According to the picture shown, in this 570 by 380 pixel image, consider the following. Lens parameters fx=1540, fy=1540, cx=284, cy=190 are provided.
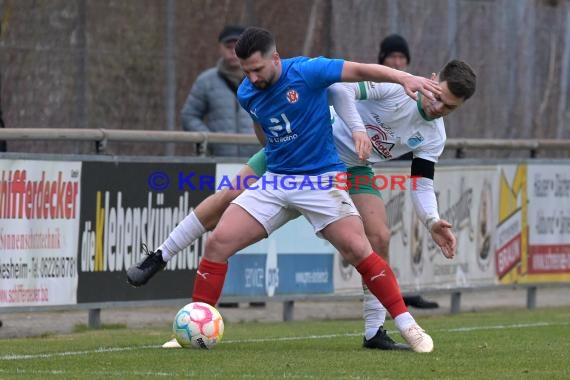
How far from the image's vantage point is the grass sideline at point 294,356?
27.1 ft

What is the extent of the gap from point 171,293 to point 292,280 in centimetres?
128

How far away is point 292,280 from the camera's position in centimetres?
1327

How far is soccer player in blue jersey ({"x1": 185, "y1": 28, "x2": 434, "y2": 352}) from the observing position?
913cm

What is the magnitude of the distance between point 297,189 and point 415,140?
0.98 m

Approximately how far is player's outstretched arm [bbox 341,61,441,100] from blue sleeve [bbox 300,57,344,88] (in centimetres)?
5

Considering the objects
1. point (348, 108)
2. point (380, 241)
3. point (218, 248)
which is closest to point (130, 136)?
point (380, 241)

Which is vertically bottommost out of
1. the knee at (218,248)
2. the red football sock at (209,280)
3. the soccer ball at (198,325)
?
the soccer ball at (198,325)

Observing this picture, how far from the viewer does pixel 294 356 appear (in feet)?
30.3

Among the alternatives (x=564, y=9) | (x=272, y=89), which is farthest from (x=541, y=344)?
(x=564, y=9)

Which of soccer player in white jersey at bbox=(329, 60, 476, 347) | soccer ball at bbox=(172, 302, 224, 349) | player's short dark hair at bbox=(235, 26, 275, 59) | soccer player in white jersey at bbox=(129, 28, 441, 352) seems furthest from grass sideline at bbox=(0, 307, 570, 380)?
player's short dark hair at bbox=(235, 26, 275, 59)

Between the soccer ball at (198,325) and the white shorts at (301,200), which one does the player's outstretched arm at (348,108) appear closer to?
the white shorts at (301,200)

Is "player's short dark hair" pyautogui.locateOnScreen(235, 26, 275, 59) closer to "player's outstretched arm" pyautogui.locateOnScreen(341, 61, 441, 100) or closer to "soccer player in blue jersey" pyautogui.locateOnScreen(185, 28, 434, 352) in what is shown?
"soccer player in blue jersey" pyautogui.locateOnScreen(185, 28, 434, 352)

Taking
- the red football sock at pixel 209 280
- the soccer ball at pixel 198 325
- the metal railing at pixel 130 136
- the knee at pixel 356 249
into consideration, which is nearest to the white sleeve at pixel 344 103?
the knee at pixel 356 249

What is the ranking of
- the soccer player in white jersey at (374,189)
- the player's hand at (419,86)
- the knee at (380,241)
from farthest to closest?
the knee at (380,241) → the soccer player in white jersey at (374,189) → the player's hand at (419,86)
